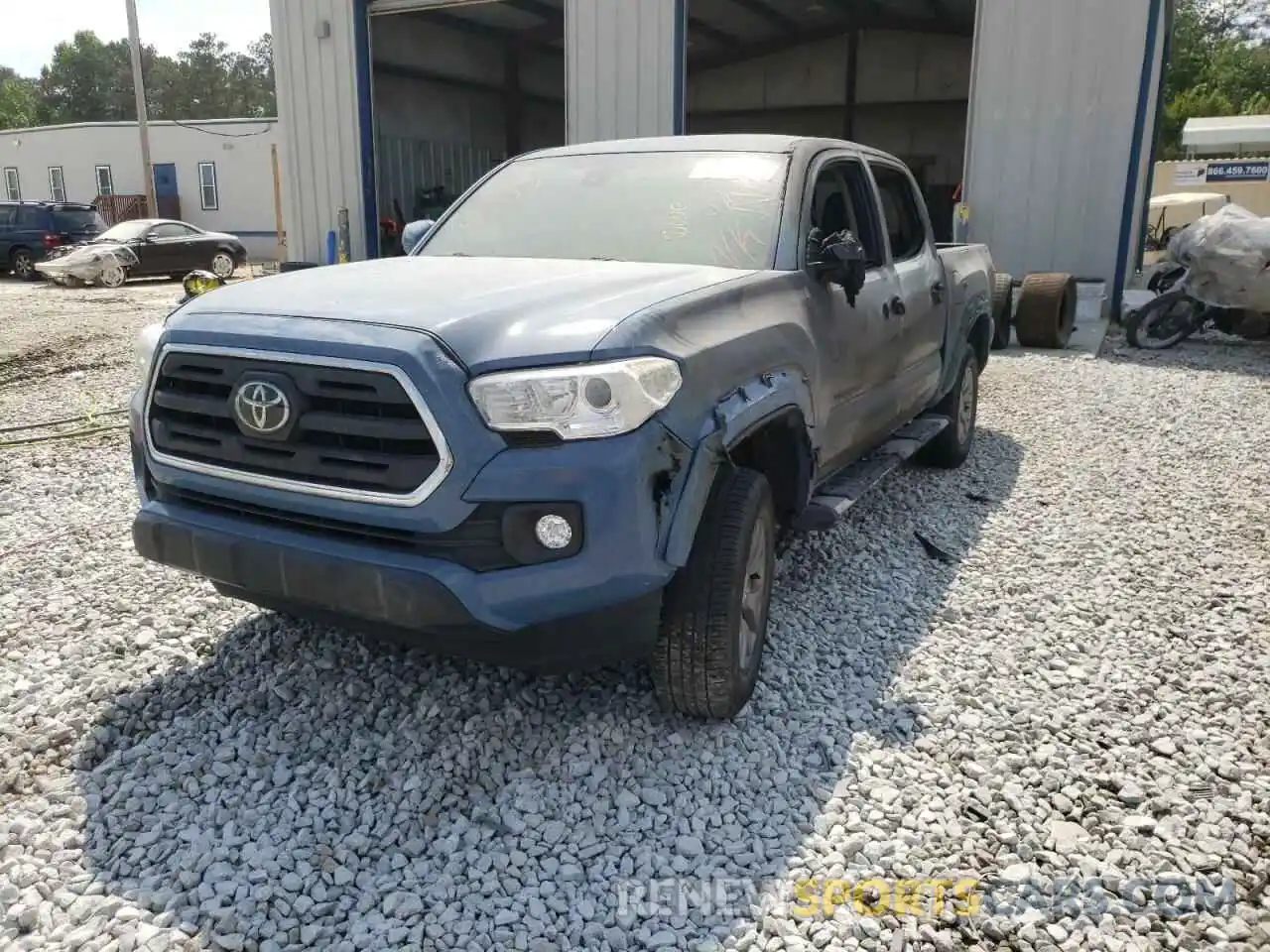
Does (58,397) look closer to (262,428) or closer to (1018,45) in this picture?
(262,428)

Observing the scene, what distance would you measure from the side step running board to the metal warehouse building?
7923 millimetres

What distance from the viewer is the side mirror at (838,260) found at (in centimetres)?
368

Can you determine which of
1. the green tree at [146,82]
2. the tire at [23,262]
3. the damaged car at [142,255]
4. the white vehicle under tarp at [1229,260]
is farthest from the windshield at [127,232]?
the green tree at [146,82]

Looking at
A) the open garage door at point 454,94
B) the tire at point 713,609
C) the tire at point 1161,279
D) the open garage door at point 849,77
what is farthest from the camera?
the open garage door at point 849,77

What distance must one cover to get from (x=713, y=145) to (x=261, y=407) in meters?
2.37

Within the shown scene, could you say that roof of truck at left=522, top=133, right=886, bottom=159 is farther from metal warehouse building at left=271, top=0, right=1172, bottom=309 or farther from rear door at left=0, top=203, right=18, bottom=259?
rear door at left=0, top=203, right=18, bottom=259

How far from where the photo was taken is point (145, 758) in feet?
10.1

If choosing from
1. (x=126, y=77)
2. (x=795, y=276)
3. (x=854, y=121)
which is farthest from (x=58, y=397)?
(x=126, y=77)

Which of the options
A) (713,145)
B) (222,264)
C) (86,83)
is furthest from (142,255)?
(86,83)

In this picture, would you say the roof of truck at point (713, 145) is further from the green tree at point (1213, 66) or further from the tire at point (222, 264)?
the green tree at point (1213, 66)

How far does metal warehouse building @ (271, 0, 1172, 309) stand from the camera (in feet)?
39.9

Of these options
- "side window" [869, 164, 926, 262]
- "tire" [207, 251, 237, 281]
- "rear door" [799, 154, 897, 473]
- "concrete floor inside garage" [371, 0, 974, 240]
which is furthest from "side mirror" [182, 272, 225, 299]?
"tire" [207, 251, 237, 281]

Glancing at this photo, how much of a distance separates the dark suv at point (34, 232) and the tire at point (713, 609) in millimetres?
22458

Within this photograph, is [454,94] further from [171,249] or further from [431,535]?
[431,535]
